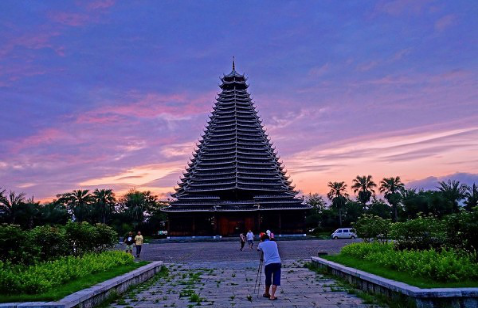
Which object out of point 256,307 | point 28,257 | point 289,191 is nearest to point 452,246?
point 256,307

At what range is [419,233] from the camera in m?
16.2

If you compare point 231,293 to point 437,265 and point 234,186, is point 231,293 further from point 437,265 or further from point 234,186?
point 234,186

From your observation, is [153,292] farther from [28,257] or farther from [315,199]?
[315,199]

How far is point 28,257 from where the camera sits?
1327 centimetres

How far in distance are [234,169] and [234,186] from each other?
322 centimetres

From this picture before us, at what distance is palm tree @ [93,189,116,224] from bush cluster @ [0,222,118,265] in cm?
7016

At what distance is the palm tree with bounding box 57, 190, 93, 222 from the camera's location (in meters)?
85.4

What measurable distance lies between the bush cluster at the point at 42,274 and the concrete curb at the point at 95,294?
957 mm

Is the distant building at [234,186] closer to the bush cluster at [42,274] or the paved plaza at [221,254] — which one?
the paved plaza at [221,254]

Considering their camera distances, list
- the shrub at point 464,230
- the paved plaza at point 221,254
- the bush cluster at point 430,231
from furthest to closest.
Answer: the paved plaza at point 221,254 < the bush cluster at point 430,231 < the shrub at point 464,230

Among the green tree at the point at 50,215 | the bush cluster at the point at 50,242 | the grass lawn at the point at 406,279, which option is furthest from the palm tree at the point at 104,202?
the grass lawn at the point at 406,279

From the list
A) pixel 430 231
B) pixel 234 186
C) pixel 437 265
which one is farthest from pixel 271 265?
pixel 234 186

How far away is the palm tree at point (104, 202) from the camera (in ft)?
291

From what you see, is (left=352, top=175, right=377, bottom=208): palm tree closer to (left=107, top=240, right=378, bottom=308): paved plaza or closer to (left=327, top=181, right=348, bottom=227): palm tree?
(left=327, top=181, right=348, bottom=227): palm tree
